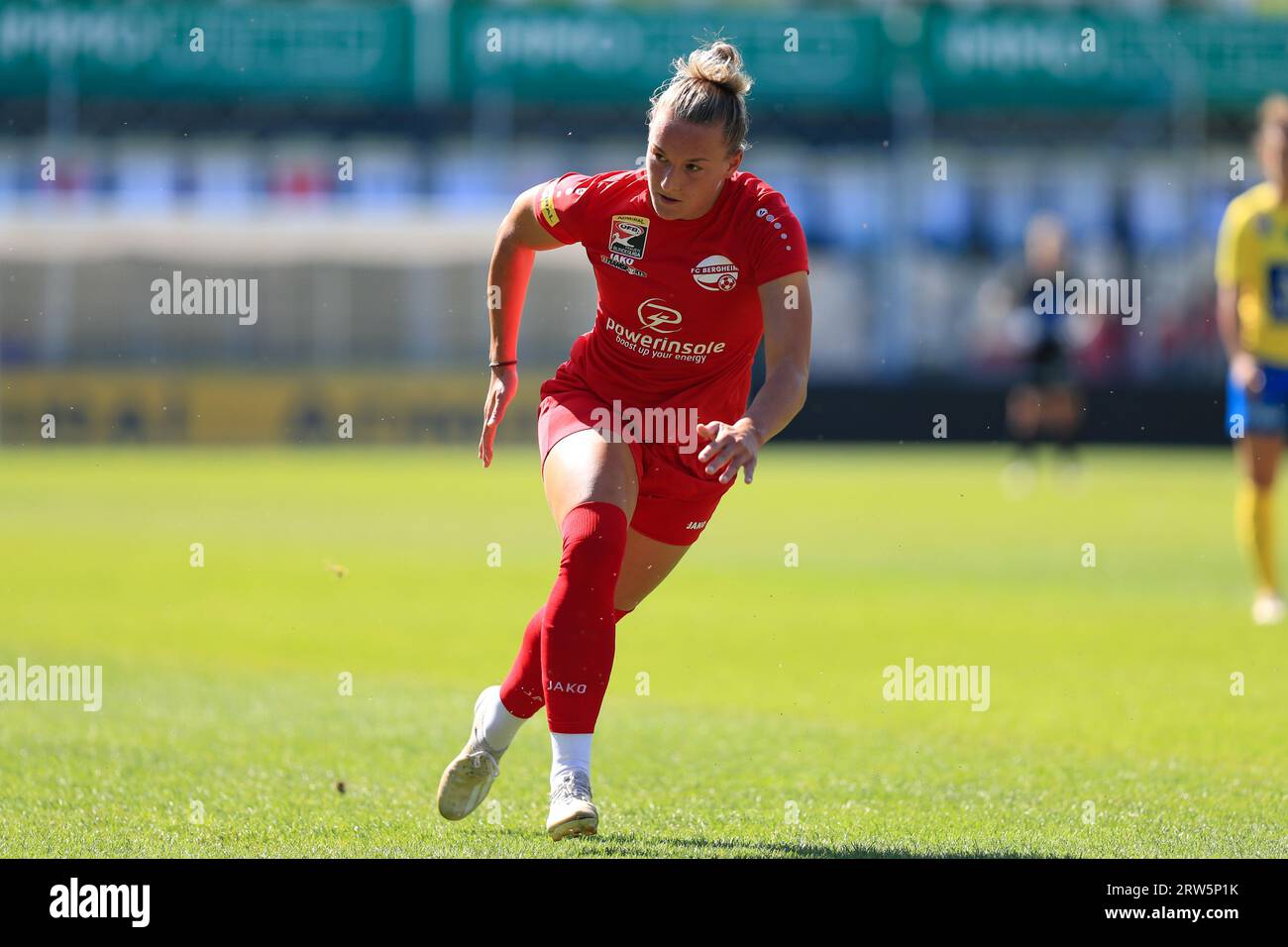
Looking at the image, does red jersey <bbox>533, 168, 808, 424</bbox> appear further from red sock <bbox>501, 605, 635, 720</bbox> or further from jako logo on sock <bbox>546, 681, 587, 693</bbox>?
jako logo on sock <bbox>546, 681, 587, 693</bbox>

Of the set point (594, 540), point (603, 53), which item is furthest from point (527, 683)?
point (603, 53)

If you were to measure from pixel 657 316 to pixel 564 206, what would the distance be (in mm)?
452

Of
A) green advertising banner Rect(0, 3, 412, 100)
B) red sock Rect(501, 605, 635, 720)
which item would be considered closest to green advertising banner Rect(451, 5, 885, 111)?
green advertising banner Rect(0, 3, 412, 100)

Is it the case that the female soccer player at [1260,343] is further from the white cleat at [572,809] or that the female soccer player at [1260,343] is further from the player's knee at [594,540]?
the white cleat at [572,809]

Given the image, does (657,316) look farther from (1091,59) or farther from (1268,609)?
(1091,59)

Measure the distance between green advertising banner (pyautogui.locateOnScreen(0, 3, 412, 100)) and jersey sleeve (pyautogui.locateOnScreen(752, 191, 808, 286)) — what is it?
29.7 m

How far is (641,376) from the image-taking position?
17.8 feet

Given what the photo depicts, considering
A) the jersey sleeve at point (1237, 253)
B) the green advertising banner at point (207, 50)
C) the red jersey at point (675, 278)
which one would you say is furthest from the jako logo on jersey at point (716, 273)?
the green advertising banner at point (207, 50)

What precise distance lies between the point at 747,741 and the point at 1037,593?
5330mm

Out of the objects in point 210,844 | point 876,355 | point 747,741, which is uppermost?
point 210,844

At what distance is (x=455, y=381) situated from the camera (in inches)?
1119

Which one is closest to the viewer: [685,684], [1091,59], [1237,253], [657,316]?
[657,316]
